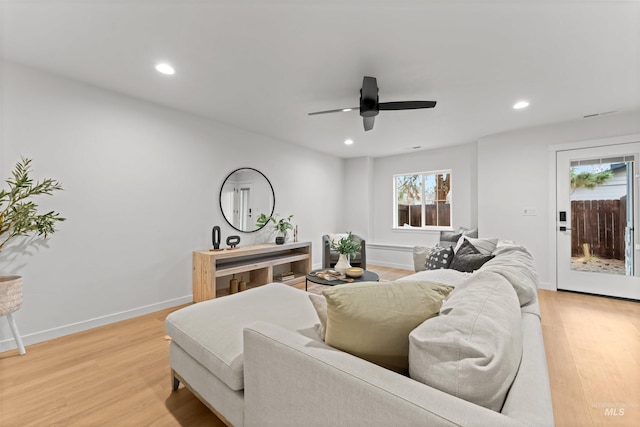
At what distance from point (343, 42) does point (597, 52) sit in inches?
79.3

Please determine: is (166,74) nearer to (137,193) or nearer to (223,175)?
(137,193)

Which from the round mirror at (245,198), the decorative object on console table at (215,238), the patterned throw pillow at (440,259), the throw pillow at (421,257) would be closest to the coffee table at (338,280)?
the patterned throw pillow at (440,259)

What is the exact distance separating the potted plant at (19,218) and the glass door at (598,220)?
599 centimetres

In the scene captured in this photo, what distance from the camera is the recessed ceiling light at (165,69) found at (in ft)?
7.75

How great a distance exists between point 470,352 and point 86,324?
3381 mm

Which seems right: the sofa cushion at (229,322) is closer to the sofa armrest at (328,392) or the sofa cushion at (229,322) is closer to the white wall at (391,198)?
the sofa armrest at (328,392)

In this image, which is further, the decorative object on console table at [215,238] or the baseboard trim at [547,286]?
the baseboard trim at [547,286]

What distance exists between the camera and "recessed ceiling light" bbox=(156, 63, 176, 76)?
2362mm

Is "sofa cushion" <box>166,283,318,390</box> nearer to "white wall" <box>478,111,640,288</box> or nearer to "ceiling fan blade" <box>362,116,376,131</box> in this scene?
"ceiling fan blade" <box>362,116,376,131</box>

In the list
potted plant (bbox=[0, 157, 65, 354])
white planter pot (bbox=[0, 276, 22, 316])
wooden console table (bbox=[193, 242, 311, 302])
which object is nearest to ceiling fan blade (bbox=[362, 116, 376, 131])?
wooden console table (bbox=[193, 242, 311, 302])

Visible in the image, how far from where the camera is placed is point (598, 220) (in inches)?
144

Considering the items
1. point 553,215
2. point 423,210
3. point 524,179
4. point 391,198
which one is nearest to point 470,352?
point 553,215

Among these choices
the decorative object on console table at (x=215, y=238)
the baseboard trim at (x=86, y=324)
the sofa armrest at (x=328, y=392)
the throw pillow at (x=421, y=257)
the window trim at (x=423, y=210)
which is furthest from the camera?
the window trim at (x=423, y=210)

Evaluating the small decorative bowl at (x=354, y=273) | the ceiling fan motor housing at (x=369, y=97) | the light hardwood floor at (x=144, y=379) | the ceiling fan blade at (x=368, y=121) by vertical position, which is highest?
the ceiling fan motor housing at (x=369, y=97)
